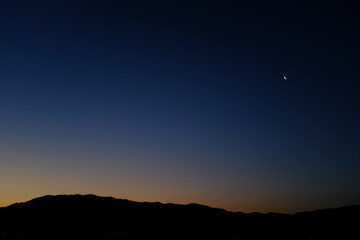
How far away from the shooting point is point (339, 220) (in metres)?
43.5

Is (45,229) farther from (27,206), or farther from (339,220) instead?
(339,220)

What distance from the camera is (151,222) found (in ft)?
146

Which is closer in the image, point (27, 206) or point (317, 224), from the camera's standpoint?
point (317, 224)

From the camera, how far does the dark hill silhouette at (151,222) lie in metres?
35.2

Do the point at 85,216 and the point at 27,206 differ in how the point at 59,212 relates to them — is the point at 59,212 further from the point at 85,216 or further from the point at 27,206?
the point at 27,206

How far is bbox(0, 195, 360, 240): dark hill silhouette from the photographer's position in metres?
35.2

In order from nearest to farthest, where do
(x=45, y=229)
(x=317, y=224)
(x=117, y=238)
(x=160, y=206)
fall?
(x=117, y=238)
(x=45, y=229)
(x=317, y=224)
(x=160, y=206)

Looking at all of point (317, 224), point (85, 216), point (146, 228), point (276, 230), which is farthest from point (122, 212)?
point (317, 224)

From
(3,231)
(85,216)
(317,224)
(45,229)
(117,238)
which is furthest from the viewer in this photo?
(85,216)

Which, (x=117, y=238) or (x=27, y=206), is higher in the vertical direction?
(x=27, y=206)

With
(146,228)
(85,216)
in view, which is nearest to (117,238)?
(146,228)

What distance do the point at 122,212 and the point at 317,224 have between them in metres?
25.8

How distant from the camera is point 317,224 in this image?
42.2 metres

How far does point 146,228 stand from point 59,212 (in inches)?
563
